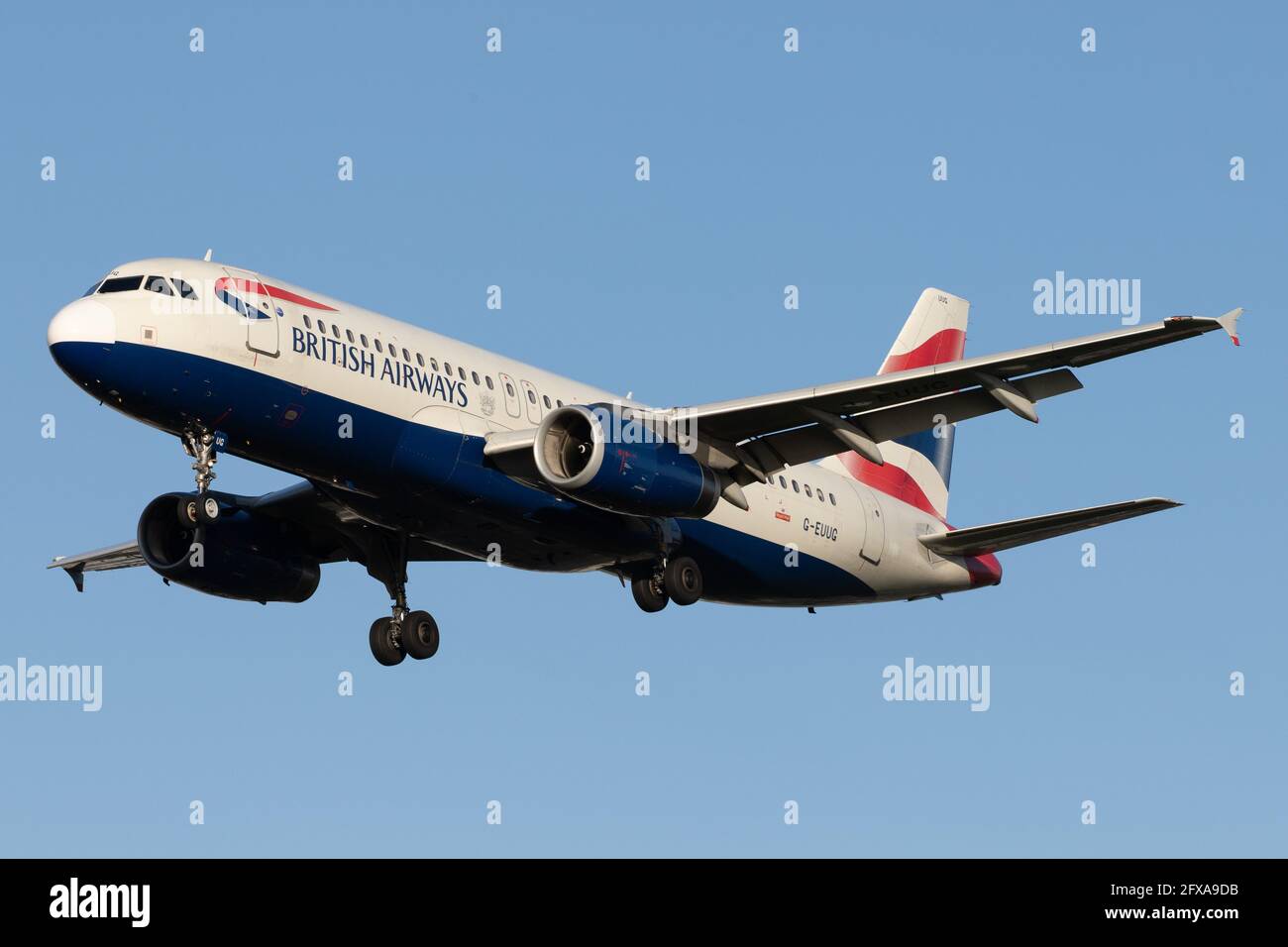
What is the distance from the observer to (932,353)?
177 feet

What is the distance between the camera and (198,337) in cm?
3688

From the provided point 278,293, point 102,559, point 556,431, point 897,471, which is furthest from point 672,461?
point 102,559

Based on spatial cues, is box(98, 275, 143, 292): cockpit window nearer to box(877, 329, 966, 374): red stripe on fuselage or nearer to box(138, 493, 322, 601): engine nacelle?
box(138, 493, 322, 601): engine nacelle

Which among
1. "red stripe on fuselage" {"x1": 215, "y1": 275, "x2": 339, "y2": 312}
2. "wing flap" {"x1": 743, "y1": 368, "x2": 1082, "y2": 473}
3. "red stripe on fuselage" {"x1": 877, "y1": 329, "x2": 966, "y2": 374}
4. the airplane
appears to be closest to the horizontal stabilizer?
the airplane

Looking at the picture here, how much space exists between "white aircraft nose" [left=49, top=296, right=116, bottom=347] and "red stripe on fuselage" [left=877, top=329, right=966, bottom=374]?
2242 centimetres

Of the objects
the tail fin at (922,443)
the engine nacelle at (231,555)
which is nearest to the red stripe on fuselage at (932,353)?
the tail fin at (922,443)

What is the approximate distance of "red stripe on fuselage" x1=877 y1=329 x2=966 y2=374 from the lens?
53469 millimetres

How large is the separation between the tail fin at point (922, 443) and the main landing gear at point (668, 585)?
685 cm

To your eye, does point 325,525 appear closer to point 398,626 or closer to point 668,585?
point 398,626

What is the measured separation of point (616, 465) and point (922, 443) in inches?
594

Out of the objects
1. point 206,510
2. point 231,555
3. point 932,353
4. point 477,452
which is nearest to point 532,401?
point 477,452

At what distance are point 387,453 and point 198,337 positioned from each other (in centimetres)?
408

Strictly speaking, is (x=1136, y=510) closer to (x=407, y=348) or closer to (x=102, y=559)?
(x=407, y=348)

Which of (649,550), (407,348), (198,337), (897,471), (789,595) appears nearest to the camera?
(198,337)
